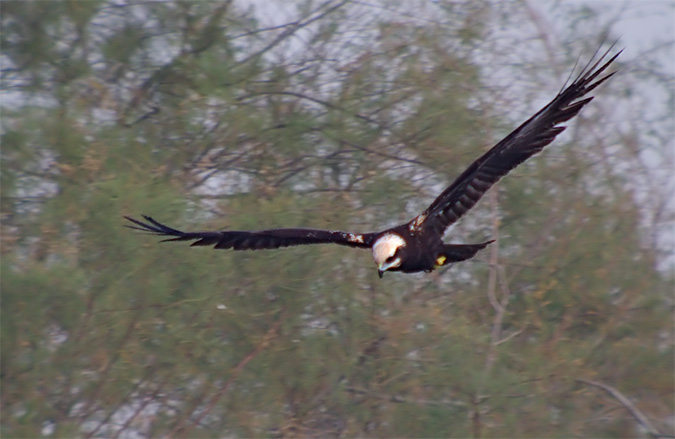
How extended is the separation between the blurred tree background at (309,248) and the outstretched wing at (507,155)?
158 inches

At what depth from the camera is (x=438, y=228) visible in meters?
5.73

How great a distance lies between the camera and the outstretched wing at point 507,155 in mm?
5070

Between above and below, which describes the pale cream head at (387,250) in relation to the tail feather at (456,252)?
below

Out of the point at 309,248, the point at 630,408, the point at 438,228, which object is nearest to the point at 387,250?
the point at 438,228

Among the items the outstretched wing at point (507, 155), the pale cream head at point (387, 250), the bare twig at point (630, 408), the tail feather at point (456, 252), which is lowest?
the bare twig at point (630, 408)

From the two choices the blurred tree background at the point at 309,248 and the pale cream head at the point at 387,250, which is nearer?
the pale cream head at the point at 387,250

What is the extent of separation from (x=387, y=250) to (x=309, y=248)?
4.27 m

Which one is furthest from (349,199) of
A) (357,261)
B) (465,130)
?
(465,130)

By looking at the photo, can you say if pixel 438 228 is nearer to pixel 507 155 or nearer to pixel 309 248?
pixel 507 155

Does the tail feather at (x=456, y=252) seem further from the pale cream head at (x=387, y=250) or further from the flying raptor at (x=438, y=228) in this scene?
the pale cream head at (x=387, y=250)

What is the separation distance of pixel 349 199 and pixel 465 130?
4.39 feet

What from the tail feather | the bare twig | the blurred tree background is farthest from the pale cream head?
the bare twig

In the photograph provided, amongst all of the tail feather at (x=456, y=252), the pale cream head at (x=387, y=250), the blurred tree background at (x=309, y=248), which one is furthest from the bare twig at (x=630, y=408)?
the pale cream head at (x=387, y=250)

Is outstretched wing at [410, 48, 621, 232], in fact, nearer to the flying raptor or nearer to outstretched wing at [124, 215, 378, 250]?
the flying raptor
